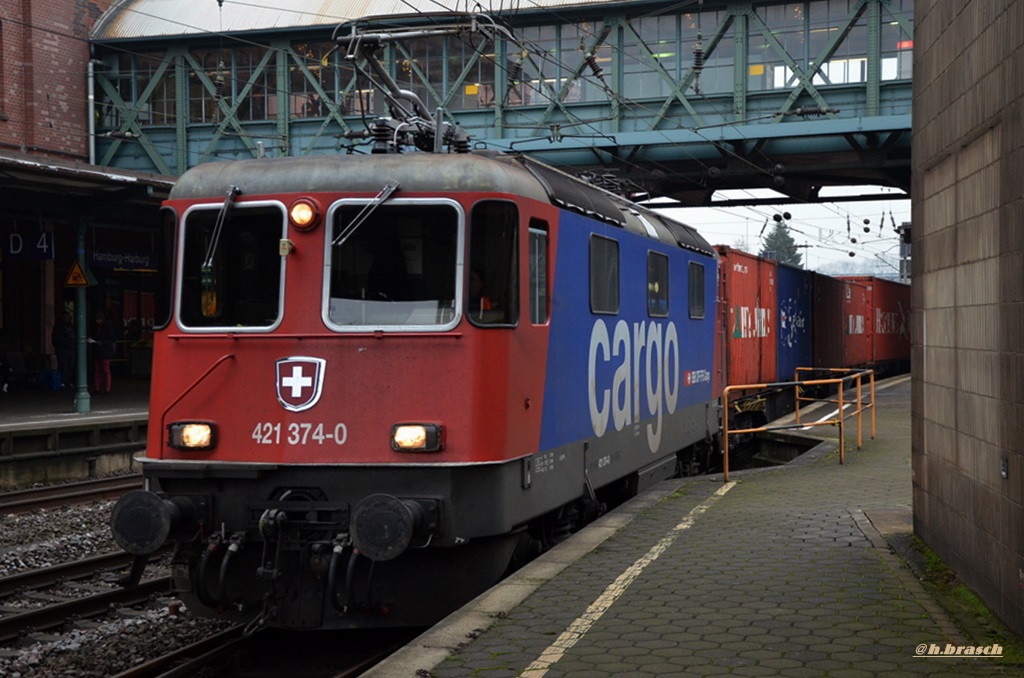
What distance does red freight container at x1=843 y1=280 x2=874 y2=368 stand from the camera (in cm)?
3114

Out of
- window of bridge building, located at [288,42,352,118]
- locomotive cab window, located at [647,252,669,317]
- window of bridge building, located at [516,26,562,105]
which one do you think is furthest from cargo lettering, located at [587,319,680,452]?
window of bridge building, located at [288,42,352,118]

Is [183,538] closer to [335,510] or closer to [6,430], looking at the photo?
[335,510]

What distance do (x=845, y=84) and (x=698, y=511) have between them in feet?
53.2

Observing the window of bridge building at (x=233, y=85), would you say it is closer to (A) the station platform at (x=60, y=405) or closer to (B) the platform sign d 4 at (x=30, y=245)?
(A) the station platform at (x=60, y=405)

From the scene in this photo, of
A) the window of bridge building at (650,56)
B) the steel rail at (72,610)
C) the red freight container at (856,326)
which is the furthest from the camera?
the red freight container at (856,326)

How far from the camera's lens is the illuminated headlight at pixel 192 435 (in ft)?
24.2

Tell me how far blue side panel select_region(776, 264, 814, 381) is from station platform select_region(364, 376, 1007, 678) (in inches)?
525

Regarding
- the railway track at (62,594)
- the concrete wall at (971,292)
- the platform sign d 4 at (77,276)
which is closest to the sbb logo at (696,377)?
the concrete wall at (971,292)

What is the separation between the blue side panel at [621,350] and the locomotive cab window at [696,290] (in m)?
0.11

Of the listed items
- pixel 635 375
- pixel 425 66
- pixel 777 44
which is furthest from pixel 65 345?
pixel 635 375

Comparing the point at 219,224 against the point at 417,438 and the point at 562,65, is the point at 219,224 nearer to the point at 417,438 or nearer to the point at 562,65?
the point at 417,438

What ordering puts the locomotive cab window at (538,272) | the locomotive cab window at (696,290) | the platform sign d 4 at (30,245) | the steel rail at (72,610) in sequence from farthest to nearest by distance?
the platform sign d 4 at (30,245) → the locomotive cab window at (696,290) → the steel rail at (72,610) → the locomotive cab window at (538,272)

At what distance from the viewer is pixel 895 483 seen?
1223 centimetres

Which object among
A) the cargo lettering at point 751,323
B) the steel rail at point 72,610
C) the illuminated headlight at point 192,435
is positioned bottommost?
the steel rail at point 72,610
